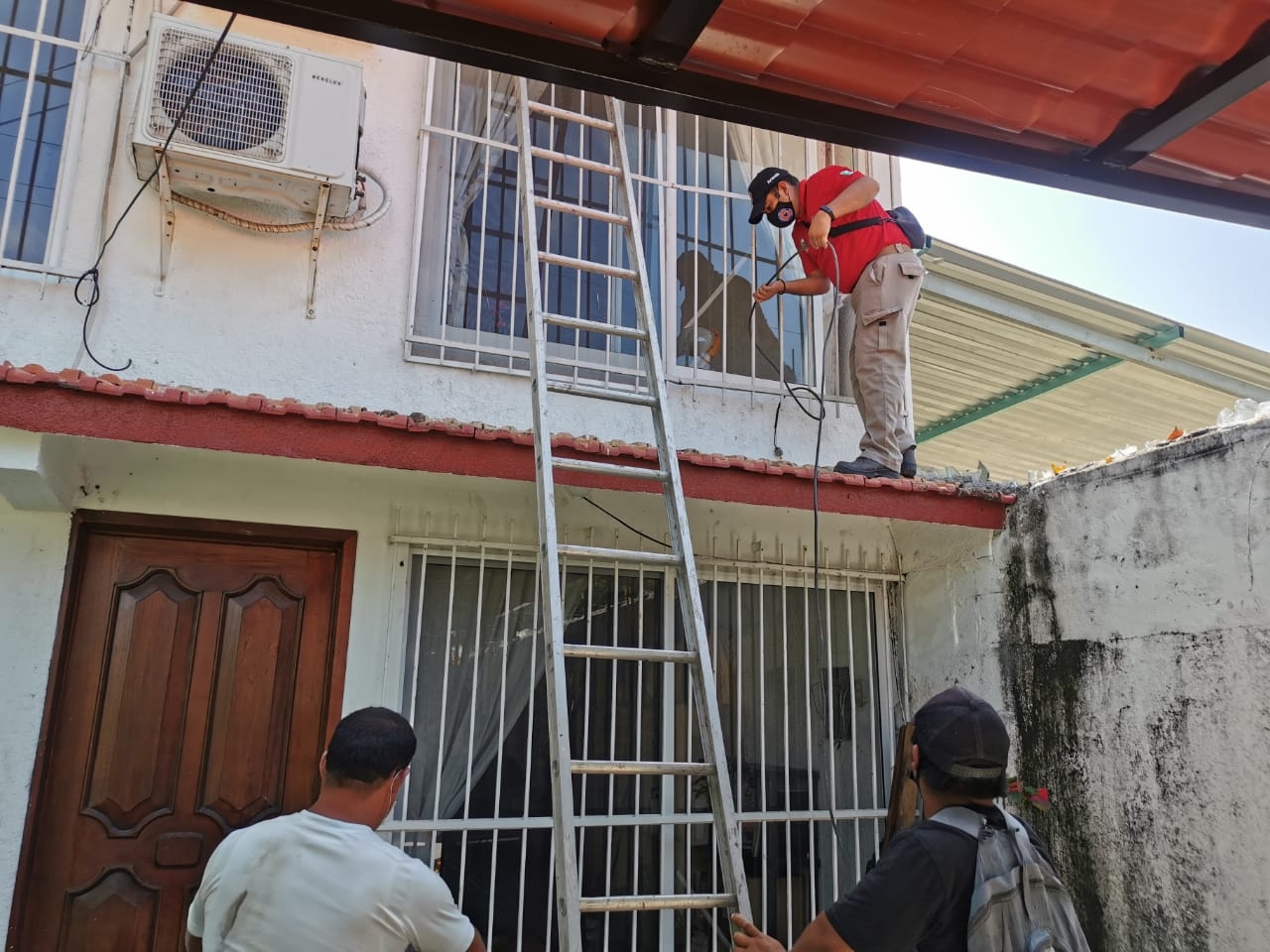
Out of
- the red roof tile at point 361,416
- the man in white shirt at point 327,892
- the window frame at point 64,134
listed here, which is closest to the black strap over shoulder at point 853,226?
the red roof tile at point 361,416

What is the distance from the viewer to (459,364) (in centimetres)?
455

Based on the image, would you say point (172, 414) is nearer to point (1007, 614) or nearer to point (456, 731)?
point (456, 731)

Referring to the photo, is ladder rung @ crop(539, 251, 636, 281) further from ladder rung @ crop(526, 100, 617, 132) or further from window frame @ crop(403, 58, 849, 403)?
ladder rung @ crop(526, 100, 617, 132)

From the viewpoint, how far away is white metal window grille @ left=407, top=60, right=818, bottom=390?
15.6 ft

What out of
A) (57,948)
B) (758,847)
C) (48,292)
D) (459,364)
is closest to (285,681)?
(57,948)

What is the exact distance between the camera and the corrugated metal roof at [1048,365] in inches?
259

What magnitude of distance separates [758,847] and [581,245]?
3.16 meters

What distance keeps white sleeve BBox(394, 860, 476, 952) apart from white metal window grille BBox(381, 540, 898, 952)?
191cm

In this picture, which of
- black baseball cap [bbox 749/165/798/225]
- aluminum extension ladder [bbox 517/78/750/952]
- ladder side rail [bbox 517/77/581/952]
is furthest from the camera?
black baseball cap [bbox 749/165/798/225]

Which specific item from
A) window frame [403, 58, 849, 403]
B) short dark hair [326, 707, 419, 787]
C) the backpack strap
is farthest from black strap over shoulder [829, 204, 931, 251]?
short dark hair [326, 707, 419, 787]

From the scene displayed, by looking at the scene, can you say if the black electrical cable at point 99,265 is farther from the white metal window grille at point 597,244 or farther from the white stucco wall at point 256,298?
the white metal window grille at point 597,244

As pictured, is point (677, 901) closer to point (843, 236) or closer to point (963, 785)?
point (963, 785)

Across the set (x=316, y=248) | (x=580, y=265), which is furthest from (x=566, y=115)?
(x=316, y=248)

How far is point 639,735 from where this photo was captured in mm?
4309
